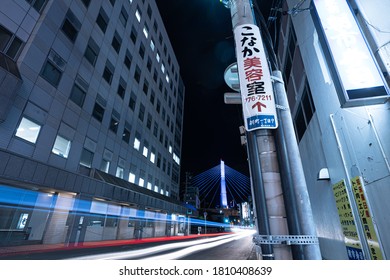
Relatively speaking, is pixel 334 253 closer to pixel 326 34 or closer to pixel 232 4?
pixel 326 34

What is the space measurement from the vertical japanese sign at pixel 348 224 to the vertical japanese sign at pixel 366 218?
528mm

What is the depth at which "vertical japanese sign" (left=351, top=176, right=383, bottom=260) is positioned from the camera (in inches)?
196

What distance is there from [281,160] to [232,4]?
4.00 metres

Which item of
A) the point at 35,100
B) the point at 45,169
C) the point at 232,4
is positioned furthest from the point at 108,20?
the point at 232,4

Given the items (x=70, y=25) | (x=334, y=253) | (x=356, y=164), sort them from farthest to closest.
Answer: (x=70, y=25), (x=334, y=253), (x=356, y=164)

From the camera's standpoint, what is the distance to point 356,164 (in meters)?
5.96

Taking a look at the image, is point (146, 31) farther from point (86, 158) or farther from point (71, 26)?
point (86, 158)

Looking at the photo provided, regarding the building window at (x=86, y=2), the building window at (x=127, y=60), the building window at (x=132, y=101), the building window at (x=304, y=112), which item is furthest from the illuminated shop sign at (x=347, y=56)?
the building window at (x=127, y=60)

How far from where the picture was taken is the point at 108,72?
20.8 metres

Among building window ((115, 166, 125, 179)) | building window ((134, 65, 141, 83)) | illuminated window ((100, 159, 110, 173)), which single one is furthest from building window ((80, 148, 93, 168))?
building window ((134, 65, 141, 83))

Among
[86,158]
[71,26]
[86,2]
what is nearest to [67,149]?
[86,158]

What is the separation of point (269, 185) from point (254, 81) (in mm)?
1843

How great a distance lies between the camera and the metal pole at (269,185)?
2.73 m
